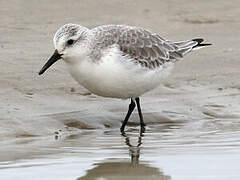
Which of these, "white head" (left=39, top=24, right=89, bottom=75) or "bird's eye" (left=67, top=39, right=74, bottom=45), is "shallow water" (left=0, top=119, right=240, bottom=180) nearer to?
"white head" (left=39, top=24, right=89, bottom=75)

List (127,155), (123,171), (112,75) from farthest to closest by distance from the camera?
(112,75)
(127,155)
(123,171)

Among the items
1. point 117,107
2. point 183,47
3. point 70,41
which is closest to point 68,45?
point 70,41

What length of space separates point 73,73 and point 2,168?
2006 millimetres

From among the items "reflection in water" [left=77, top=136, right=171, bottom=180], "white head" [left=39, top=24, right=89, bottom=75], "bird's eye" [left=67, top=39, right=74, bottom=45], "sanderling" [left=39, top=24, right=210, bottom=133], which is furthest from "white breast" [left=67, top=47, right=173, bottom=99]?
"reflection in water" [left=77, top=136, right=171, bottom=180]

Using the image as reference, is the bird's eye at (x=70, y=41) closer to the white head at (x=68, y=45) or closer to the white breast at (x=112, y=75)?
the white head at (x=68, y=45)

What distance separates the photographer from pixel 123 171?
7.23 m

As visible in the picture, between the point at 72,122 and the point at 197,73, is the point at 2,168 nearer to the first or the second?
the point at 72,122

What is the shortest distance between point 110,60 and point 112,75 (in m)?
0.18

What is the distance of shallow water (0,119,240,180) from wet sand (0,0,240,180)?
0.03 feet

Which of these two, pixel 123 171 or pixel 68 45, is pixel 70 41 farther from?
pixel 123 171

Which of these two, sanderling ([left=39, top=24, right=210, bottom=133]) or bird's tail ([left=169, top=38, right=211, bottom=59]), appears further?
bird's tail ([left=169, top=38, right=211, bottom=59])

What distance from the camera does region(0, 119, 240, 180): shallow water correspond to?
711cm

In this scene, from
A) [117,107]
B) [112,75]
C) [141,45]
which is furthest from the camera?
[117,107]

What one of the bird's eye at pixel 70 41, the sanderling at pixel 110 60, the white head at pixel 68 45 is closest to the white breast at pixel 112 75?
the sanderling at pixel 110 60
